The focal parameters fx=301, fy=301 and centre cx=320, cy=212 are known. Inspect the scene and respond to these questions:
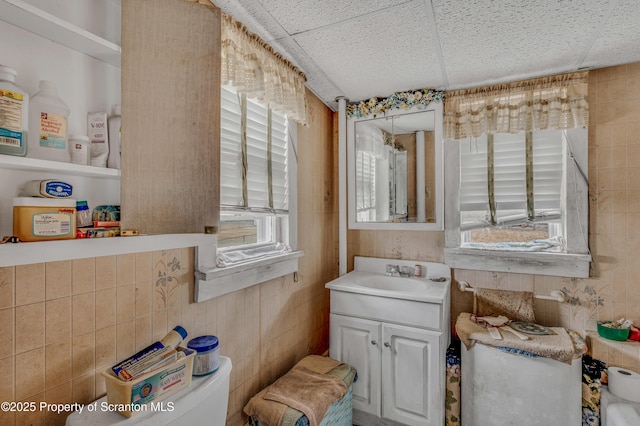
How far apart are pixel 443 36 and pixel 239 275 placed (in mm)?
→ 1442

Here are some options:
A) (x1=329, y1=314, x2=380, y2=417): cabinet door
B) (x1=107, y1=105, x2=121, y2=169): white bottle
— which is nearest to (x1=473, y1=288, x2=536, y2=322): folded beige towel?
(x1=329, y1=314, x2=380, y2=417): cabinet door

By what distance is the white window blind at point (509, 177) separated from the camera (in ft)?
5.87

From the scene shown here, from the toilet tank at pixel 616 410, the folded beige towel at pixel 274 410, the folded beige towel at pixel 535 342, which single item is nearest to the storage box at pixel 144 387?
the folded beige towel at pixel 274 410

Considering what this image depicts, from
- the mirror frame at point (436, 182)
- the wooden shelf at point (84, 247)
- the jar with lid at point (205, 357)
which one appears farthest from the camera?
the mirror frame at point (436, 182)

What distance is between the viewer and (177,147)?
90 cm

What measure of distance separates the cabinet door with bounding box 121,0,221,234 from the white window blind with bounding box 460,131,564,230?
164cm

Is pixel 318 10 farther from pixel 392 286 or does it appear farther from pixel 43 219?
pixel 392 286

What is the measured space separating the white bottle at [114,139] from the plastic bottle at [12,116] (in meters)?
0.18

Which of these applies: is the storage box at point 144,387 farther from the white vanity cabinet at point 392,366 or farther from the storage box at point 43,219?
the white vanity cabinet at point 392,366

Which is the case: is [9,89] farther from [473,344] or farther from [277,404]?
[473,344]

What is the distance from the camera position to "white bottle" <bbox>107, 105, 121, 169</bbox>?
0.81 metres

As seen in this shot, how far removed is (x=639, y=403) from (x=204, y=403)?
200 cm

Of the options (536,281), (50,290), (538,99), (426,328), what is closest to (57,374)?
(50,290)

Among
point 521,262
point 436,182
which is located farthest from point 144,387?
point 521,262
